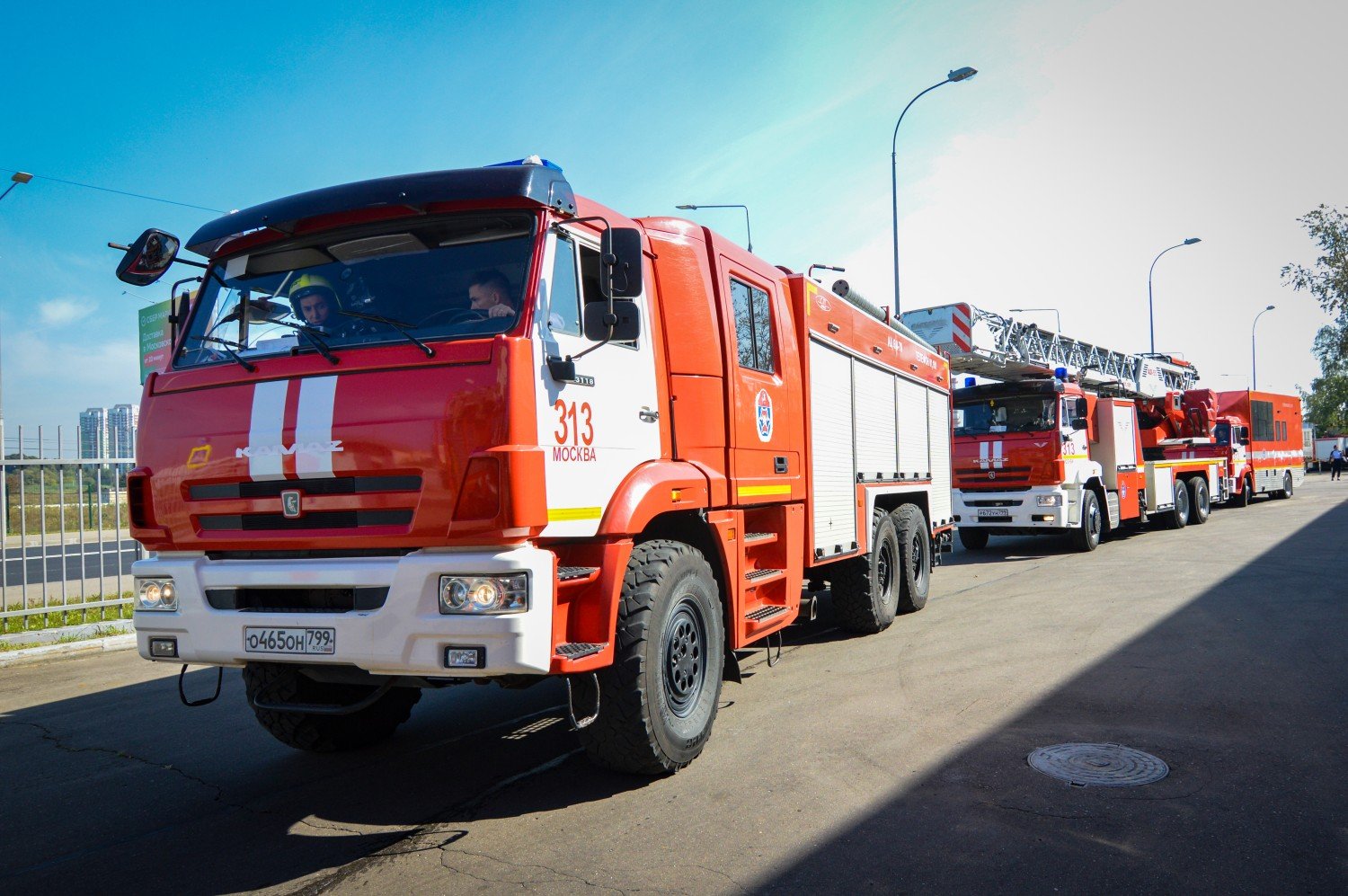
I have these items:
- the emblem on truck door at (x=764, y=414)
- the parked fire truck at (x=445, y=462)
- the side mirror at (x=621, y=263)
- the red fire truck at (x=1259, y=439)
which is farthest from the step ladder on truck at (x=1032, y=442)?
the side mirror at (x=621, y=263)

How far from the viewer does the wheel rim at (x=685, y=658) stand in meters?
4.64

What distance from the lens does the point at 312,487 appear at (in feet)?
13.1

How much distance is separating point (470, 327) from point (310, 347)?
2.58 feet

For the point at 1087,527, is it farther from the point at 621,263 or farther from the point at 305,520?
the point at 305,520

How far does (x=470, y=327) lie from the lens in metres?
3.97

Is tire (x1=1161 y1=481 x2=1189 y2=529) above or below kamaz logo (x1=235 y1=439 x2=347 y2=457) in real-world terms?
below

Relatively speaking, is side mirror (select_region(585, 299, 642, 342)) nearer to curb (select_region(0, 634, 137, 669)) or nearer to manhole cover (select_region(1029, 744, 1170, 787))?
manhole cover (select_region(1029, 744, 1170, 787))

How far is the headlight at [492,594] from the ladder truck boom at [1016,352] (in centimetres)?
1275

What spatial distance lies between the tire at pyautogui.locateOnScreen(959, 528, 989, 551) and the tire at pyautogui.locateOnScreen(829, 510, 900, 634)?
8.33 m

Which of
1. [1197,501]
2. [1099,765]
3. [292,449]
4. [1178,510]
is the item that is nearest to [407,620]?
[292,449]

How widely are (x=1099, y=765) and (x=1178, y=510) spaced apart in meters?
17.4

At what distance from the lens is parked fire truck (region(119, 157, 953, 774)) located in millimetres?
3729

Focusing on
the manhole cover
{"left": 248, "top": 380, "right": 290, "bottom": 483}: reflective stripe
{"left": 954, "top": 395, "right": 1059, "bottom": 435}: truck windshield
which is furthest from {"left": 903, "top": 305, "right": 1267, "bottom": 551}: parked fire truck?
{"left": 248, "top": 380, "right": 290, "bottom": 483}: reflective stripe

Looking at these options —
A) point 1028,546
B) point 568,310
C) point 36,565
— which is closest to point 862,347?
point 568,310
